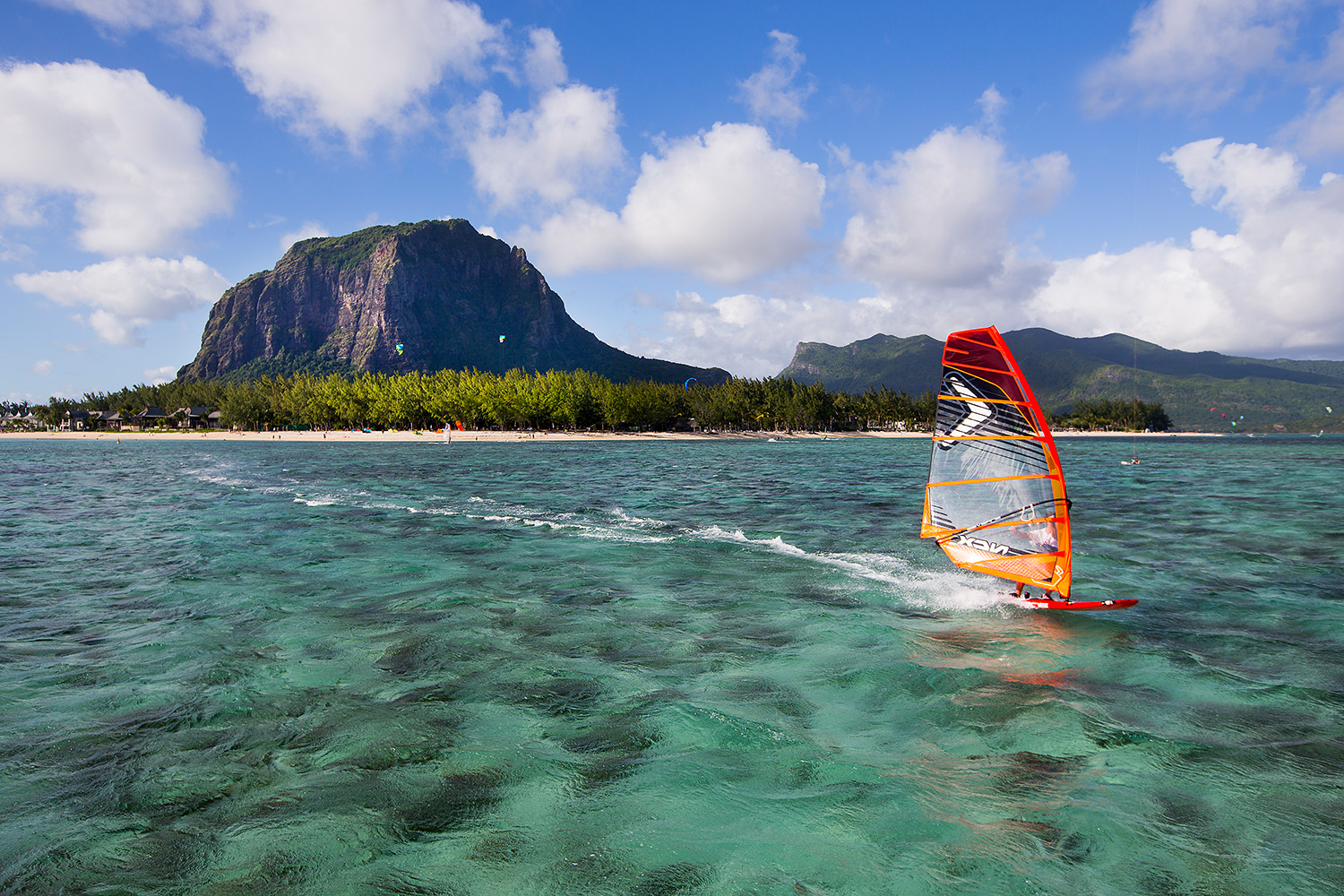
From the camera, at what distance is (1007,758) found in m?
6.55

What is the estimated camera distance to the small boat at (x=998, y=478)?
11.2m

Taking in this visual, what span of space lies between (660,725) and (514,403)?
140049 mm

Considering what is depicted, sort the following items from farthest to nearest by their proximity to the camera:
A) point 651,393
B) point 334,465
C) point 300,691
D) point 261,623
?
1. point 651,393
2. point 334,465
3. point 261,623
4. point 300,691

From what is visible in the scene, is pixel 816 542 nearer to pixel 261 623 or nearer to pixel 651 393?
pixel 261 623

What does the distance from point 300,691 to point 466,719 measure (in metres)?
2.38

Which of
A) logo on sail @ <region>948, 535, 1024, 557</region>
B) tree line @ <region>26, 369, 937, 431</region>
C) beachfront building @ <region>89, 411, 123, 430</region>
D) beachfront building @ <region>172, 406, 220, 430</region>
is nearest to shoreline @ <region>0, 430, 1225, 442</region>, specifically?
tree line @ <region>26, 369, 937, 431</region>

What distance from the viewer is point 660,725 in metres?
7.21

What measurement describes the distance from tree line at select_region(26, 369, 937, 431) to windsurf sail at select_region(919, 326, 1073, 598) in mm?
134895

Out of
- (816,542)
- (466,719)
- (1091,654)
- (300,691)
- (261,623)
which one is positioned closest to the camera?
(466,719)

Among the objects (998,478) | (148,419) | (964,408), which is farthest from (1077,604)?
(148,419)

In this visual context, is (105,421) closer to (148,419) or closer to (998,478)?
(148,419)

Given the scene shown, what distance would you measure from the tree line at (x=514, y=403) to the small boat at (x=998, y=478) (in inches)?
5312

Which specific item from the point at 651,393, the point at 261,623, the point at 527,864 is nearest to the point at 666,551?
the point at 261,623

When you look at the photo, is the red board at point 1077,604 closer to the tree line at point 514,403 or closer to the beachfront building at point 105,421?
the tree line at point 514,403
